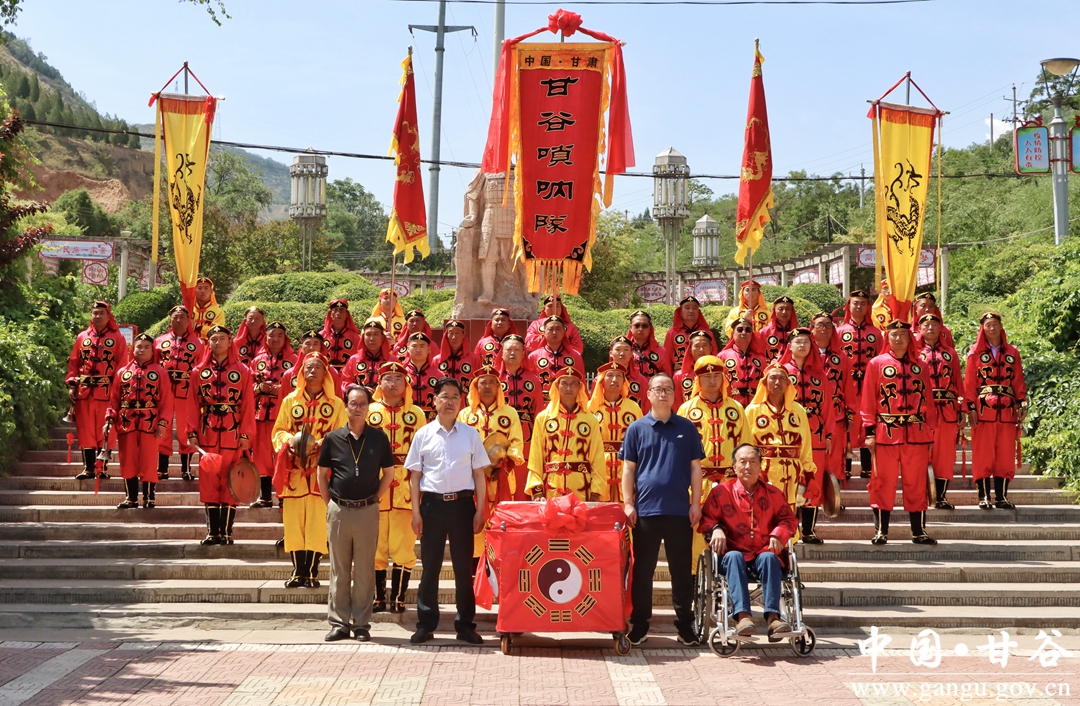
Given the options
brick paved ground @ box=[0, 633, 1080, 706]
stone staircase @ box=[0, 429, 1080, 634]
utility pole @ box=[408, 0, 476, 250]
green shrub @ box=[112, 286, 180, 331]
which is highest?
utility pole @ box=[408, 0, 476, 250]

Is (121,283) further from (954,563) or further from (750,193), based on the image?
(954,563)

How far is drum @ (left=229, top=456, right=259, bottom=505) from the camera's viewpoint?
27.6 feet

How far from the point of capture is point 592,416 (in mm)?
7699

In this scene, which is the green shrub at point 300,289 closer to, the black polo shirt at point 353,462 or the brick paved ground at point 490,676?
the black polo shirt at point 353,462

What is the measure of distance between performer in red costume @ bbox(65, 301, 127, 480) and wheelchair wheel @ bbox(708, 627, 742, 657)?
688 cm

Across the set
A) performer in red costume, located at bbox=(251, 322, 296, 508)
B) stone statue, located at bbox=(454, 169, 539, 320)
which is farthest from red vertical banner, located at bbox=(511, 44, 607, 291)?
stone statue, located at bbox=(454, 169, 539, 320)

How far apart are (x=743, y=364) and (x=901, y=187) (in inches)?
110

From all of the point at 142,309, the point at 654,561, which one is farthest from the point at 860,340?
the point at 142,309

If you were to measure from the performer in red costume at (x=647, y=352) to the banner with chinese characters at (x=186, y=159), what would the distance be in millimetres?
4655

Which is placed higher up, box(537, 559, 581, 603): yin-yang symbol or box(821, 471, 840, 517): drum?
box(821, 471, 840, 517): drum

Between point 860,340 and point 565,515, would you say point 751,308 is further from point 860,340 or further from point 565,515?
point 565,515

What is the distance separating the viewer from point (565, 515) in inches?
269

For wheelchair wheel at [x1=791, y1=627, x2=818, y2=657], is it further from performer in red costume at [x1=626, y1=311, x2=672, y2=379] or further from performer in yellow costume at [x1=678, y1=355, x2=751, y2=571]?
performer in red costume at [x1=626, y1=311, x2=672, y2=379]

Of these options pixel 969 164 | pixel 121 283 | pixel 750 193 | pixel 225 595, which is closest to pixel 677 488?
pixel 225 595
